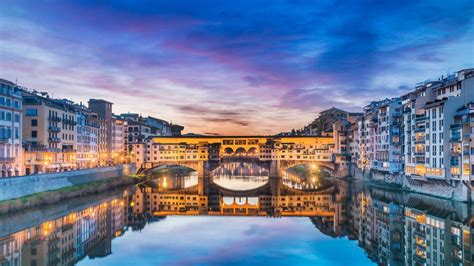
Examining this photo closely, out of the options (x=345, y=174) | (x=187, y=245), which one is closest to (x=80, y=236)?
(x=187, y=245)

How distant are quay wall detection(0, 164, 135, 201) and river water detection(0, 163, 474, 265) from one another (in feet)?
5.94

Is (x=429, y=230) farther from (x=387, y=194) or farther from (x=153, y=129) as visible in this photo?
(x=153, y=129)

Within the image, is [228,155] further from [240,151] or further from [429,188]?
[429,188]

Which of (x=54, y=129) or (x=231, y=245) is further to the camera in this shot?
(x=54, y=129)

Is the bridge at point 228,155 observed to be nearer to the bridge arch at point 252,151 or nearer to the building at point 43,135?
the bridge arch at point 252,151

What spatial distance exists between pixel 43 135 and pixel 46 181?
434 inches

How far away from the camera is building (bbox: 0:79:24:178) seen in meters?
39.1

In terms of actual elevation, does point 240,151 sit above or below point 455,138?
below

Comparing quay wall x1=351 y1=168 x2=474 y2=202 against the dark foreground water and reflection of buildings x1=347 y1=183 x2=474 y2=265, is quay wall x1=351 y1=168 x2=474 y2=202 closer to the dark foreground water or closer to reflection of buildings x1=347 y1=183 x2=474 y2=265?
reflection of buildings x1=347 y1=183 x2=474 y2=265

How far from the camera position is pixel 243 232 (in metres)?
32.0

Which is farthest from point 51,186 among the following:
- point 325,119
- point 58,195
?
point 325,119

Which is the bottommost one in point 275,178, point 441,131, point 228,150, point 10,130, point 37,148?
point 275,178

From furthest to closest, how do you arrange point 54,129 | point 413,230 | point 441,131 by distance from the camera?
point 54,129 → point 441,131 → point 413,230

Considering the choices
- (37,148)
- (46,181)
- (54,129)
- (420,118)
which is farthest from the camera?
(54,129)
